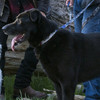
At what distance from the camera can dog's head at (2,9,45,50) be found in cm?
296

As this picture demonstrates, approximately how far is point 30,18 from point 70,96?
1023mm

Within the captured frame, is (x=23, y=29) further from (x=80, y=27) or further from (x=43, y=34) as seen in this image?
(x=80, y=27)

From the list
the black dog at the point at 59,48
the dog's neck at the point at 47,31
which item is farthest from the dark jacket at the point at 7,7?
the dog's neck at the point at 47,31

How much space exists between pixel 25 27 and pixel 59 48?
467 millimetres

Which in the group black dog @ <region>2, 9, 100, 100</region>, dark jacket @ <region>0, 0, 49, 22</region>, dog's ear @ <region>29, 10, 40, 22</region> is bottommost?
black dog @ <region>2, 9, 100, 100</region>

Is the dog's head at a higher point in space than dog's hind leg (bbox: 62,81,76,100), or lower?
higher

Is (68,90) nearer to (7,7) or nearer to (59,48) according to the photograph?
(59,48)

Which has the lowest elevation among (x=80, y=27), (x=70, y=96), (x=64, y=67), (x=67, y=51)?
(x=70, y=96)

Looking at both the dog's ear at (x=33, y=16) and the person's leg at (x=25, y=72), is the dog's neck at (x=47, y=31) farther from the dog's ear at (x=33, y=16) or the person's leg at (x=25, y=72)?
the person's leg at (x=25, y=72)

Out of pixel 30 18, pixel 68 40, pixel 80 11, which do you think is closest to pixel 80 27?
pixel 80 11

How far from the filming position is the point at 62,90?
9.68ft

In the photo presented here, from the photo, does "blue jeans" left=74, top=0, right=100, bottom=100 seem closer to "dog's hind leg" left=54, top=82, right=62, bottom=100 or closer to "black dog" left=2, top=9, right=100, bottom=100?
"black dog" left=2, top=9, right=100, bottom=100

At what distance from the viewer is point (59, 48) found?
298cm

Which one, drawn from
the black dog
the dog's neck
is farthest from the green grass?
the dog's neck
